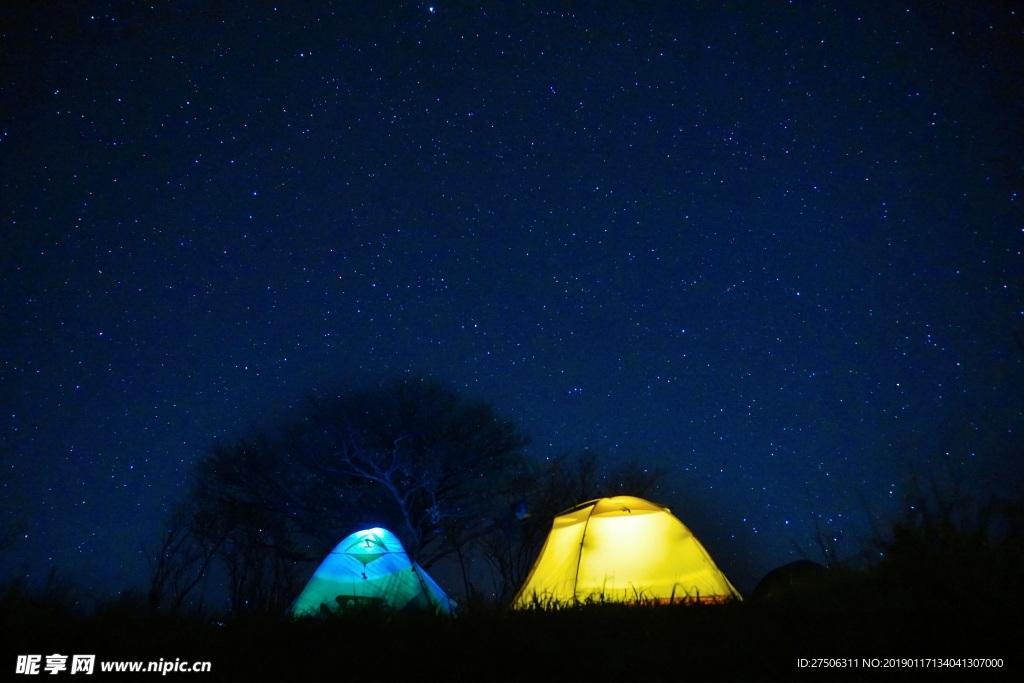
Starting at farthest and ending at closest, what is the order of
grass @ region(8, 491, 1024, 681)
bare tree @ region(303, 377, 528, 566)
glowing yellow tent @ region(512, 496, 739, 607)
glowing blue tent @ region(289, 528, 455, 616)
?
bare tree @ region(303, 377, 528, 566)
glowing blue tent @ region(289, 528, 455, 616)
glowing yellow tent @ region(512, 496, 739, 607)
grass @ region(8, 491, 1024, 681)

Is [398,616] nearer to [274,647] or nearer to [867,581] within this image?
[274,647]

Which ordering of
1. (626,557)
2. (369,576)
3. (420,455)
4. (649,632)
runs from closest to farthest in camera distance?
(649,632)
(626,557)
(369,576)
(420,455)

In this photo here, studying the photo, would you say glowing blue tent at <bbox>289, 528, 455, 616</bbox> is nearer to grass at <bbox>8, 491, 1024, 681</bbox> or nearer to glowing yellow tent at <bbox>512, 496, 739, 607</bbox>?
glowing yellow tent at <bbox>512, 496, 739, 607</bbox>

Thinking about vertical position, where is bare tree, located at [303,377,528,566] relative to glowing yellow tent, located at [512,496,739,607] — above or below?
above

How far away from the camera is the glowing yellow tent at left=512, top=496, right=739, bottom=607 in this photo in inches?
286

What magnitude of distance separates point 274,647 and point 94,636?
1.00 m

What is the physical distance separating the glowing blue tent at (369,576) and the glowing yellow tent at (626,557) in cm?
202

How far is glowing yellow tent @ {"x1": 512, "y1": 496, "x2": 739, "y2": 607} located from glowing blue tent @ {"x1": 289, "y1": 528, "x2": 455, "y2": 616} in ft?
6.63

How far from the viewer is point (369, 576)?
8.91 m

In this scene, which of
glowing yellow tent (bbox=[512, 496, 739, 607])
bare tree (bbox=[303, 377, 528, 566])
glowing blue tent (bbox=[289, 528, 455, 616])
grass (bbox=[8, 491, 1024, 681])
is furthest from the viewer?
bare tree (bbox=[303, 377, 528, 566])

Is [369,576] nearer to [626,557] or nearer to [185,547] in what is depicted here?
[626,557]

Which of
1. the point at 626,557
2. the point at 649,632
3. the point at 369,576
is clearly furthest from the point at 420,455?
the point at 649,632

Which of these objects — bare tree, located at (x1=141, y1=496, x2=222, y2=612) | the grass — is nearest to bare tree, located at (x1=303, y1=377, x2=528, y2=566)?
bare tree, located at (x1=141, y1=496, x2=222, y2=612)

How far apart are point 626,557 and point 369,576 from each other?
14.0 feet
